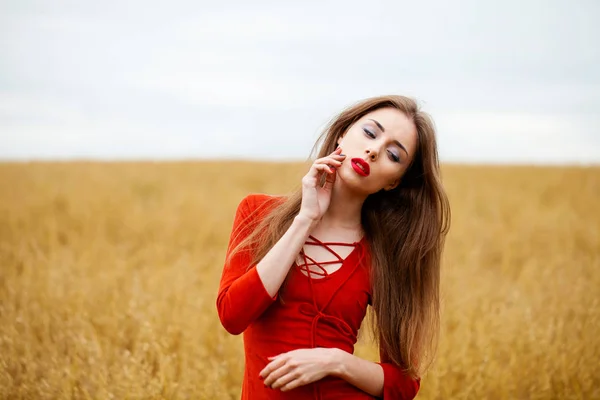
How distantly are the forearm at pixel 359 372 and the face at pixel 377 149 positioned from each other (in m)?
0.64

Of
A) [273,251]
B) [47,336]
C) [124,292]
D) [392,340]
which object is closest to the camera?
[273,251]

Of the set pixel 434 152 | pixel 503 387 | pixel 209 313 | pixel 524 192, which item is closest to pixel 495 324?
pixel 503 387

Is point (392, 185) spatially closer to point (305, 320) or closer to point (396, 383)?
point (305, 320)

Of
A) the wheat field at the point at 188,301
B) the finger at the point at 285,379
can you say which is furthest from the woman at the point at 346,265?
the wheat field at the point at 188,301

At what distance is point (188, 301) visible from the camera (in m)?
4.77

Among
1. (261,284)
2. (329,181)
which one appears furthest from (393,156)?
(261,284)

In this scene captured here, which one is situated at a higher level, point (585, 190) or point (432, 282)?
point (432, 282)

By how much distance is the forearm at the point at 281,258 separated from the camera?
213 cm

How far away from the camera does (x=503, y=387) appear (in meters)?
3.80

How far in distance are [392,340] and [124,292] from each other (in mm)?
3269

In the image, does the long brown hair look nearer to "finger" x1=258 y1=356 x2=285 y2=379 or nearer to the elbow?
the elbow

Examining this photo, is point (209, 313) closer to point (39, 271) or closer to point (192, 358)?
point (192, 358)

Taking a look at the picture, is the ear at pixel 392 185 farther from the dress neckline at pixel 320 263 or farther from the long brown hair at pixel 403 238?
the dress neckline at pixel 320 263

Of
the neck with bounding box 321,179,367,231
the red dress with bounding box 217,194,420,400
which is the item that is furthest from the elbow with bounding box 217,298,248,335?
the neck with bounding box 321,179,367,231
